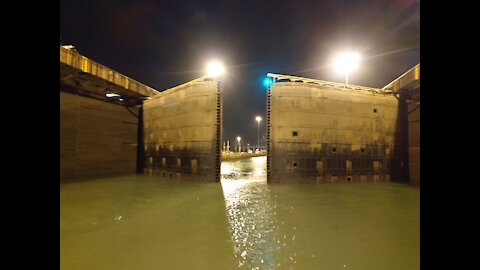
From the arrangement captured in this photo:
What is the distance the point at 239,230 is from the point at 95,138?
61.5ft

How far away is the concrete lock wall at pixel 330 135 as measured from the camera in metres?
16.7

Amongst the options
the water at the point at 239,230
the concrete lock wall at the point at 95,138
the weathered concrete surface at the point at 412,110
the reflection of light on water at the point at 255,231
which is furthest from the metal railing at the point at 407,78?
the concrete lock wall at the point at 95,138

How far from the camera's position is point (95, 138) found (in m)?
21.0

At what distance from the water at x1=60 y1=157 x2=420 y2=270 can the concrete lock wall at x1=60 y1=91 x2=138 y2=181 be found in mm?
7704

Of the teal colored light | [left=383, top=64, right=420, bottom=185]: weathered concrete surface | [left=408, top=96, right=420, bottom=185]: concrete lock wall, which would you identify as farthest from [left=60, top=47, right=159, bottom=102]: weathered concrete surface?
[left=408, top=96, right=420, bottom=185]: concrete lock wall

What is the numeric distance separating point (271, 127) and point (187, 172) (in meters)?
7.13

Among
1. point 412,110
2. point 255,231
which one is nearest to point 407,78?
point 412,110

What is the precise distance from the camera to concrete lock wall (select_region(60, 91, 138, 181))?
19.0 meters

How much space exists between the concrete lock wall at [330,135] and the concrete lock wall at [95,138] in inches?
576

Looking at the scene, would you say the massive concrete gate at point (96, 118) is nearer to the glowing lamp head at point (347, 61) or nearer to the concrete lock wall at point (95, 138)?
the concrete lock wall at point (95, 138)

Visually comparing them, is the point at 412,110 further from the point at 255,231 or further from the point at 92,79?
the point at 92,79

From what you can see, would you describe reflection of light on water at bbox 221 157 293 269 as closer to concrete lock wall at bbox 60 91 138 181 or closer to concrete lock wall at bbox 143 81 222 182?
concrete lock wall at bbox 143 81 222 182
